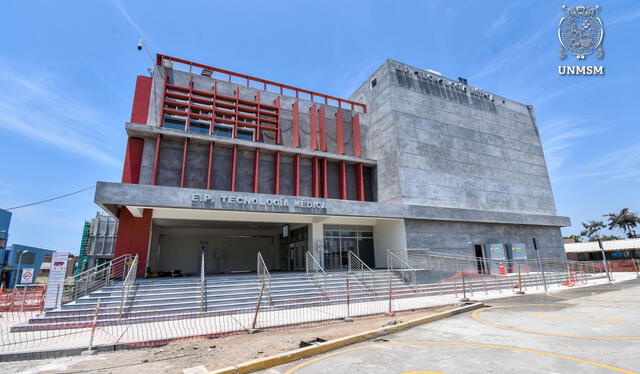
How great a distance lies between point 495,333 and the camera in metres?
8.11

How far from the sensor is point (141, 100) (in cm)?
2041

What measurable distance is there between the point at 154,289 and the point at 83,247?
87.0ft

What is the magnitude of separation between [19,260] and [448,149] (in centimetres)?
5530

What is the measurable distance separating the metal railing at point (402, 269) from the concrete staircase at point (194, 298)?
1.47 meters

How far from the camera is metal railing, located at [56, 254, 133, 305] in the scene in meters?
12.8

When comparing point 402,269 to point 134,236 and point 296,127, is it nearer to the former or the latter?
point 296,127

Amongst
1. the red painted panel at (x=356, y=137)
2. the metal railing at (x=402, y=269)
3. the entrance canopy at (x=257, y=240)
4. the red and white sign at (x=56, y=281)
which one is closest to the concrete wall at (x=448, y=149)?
the red painted panel at (x=356, y=137)

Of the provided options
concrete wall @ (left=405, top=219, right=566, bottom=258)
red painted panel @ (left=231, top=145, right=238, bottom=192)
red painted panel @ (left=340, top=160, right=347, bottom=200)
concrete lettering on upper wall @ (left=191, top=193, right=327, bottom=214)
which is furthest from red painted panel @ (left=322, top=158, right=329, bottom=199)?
red painted panel @ (left=231, top=145, right=238, bottom=192)

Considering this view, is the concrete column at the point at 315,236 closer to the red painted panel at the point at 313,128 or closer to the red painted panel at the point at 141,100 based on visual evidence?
the red painted panel at the point at 313,128

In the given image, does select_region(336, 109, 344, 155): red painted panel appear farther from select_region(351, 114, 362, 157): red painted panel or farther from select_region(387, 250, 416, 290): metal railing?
select_region(387, 250, 416, 290): metal railing

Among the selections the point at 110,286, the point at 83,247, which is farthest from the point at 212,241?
the point at 83,247

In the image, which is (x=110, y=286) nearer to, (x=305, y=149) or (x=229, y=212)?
(x=229, y=212)

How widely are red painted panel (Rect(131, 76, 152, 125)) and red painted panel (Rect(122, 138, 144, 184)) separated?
4.50 feet

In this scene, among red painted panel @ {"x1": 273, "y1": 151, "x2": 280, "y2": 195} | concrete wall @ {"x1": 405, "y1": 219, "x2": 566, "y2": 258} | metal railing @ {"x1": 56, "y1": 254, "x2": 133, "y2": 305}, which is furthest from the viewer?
concrete wall @ {"x1": 405, "y1": 219, "x2": 566, "y2": 258}
